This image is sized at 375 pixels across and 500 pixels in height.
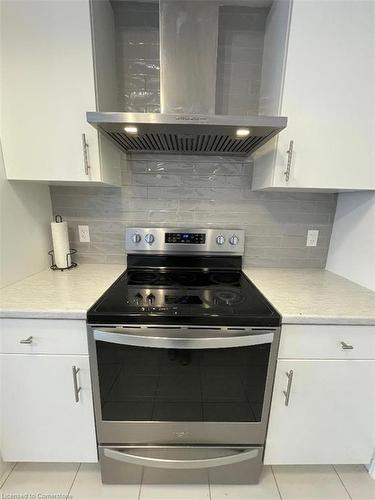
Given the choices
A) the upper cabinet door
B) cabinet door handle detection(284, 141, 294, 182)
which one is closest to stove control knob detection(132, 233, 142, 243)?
the upper cabinet door

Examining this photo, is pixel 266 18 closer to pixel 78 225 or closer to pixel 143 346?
pixel 78 225

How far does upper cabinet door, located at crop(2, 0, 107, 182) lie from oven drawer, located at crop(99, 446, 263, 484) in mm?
1327

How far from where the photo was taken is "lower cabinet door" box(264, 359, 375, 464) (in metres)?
1.03

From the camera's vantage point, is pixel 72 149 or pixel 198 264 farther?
pixel 198 264

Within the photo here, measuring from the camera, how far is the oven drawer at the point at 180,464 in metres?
1.08

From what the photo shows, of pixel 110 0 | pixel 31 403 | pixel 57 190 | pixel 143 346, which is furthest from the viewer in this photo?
pixel 57 190

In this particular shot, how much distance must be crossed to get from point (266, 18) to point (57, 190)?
156cm

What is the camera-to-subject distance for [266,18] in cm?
127

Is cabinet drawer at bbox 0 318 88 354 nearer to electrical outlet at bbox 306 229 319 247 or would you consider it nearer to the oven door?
the oven door

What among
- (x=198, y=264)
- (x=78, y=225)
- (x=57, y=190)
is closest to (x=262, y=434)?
(x=198, y=264)

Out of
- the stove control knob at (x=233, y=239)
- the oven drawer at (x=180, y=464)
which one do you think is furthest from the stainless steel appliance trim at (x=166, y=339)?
the stove control knob at (x=233, y=239)

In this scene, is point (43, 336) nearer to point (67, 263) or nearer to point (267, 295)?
point (67, 263)

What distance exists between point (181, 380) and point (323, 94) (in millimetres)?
1424

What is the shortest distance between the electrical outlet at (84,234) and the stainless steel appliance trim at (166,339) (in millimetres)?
775
